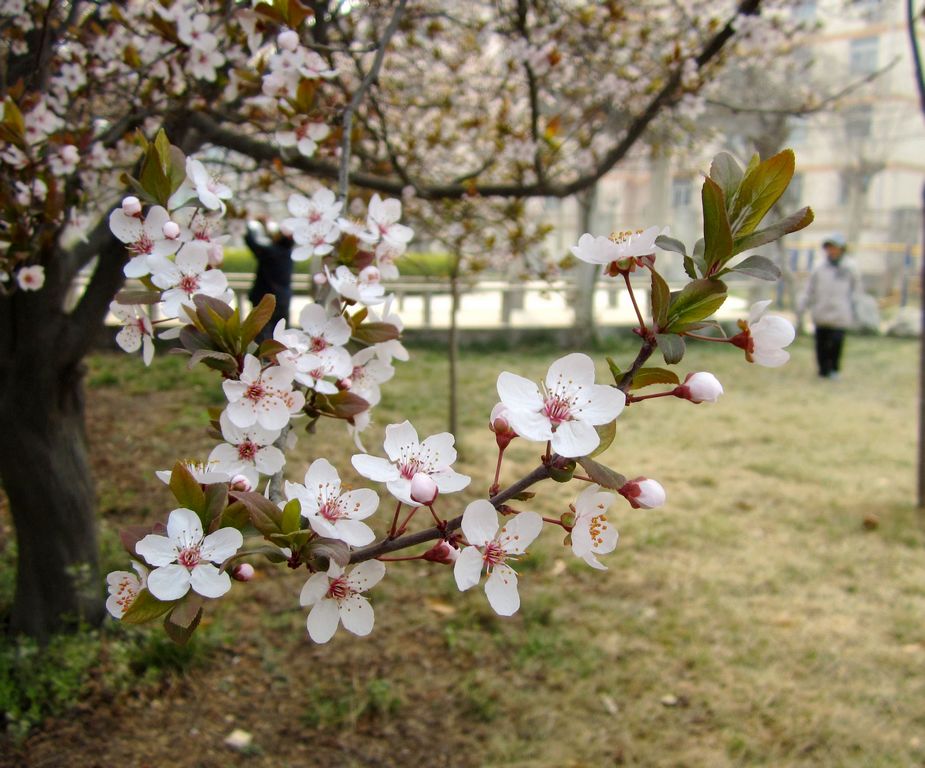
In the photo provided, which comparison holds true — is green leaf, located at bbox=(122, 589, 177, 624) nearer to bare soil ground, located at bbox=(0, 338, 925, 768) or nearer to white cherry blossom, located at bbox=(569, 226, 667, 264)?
white cherry blossom, located at bbox=(569, 226, 667, 264)

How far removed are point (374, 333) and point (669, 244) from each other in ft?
1.62

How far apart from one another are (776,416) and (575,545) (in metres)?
5.49

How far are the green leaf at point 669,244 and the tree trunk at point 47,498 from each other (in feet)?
6.88

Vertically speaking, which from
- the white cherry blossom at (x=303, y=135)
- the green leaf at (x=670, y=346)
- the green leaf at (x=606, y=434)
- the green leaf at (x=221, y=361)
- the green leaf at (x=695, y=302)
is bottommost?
the green leaf at (x=606, y=434)

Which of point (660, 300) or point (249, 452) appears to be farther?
point (249, 452)

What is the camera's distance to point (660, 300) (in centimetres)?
83

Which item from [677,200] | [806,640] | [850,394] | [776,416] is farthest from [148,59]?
[677,200]

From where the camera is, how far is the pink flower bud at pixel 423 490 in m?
0.80

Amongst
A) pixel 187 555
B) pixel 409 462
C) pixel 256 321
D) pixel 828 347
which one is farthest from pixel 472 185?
pixel 828 347

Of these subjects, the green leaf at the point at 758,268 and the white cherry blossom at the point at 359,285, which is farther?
the white cherry blossom at the point at 359,285

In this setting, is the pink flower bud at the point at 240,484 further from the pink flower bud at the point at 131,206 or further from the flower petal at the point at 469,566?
the pink flower bud at the point at 131,206

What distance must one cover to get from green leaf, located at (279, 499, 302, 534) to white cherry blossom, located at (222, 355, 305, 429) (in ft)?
0.38

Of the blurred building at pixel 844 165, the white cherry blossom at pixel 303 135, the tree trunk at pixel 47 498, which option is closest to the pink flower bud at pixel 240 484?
the white cherry blossom at pixel 303 135

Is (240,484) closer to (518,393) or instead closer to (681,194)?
(518,393)
